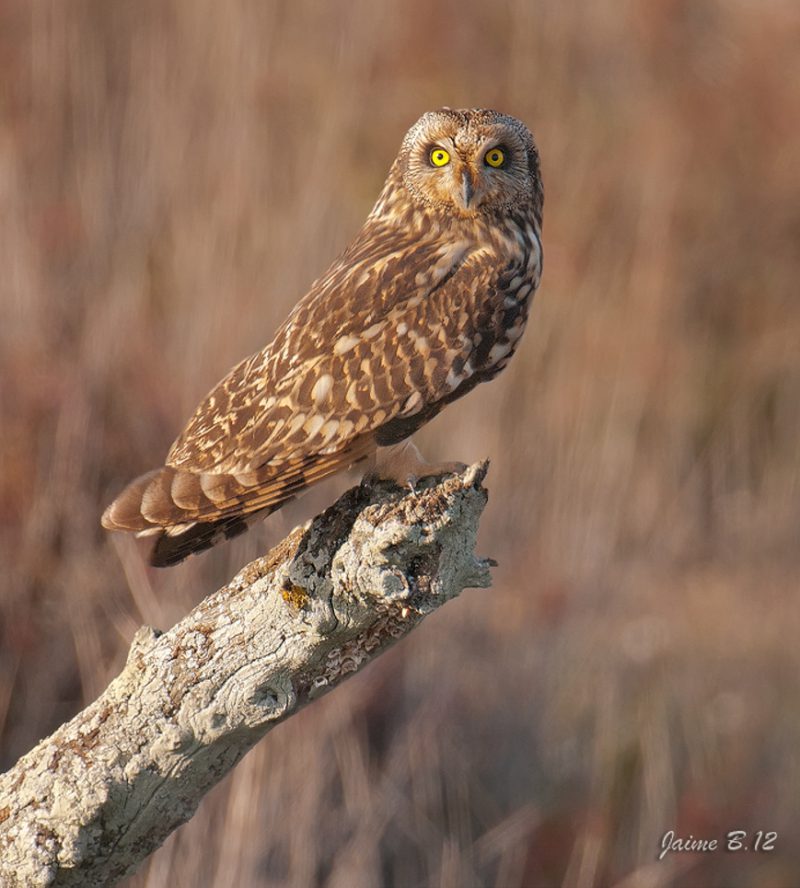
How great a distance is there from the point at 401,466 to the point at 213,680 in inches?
23.5

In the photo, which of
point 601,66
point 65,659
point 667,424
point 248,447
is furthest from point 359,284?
point 601,66

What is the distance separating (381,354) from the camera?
9.05ft

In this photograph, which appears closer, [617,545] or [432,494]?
[432,494]

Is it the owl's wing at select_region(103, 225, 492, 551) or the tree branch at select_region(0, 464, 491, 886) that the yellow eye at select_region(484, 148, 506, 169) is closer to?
the owl's wing at select_region(103, 225, 492, 551)

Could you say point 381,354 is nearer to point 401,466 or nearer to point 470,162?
point 401,466

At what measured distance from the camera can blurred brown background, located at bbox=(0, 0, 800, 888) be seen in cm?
486

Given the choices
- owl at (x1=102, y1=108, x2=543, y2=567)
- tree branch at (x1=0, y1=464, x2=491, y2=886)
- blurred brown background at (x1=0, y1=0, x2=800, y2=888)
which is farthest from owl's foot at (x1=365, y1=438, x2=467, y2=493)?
blurred brown background at (x1=0, y1=0, x2=800, y2=888)

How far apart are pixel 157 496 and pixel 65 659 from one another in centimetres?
257

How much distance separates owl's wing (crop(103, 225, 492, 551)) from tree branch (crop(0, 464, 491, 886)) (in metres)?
0.24

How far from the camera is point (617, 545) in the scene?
607 centimetres

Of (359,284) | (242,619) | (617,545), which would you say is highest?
(359,284)

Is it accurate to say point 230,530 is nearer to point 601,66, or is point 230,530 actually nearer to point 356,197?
point 356,197
